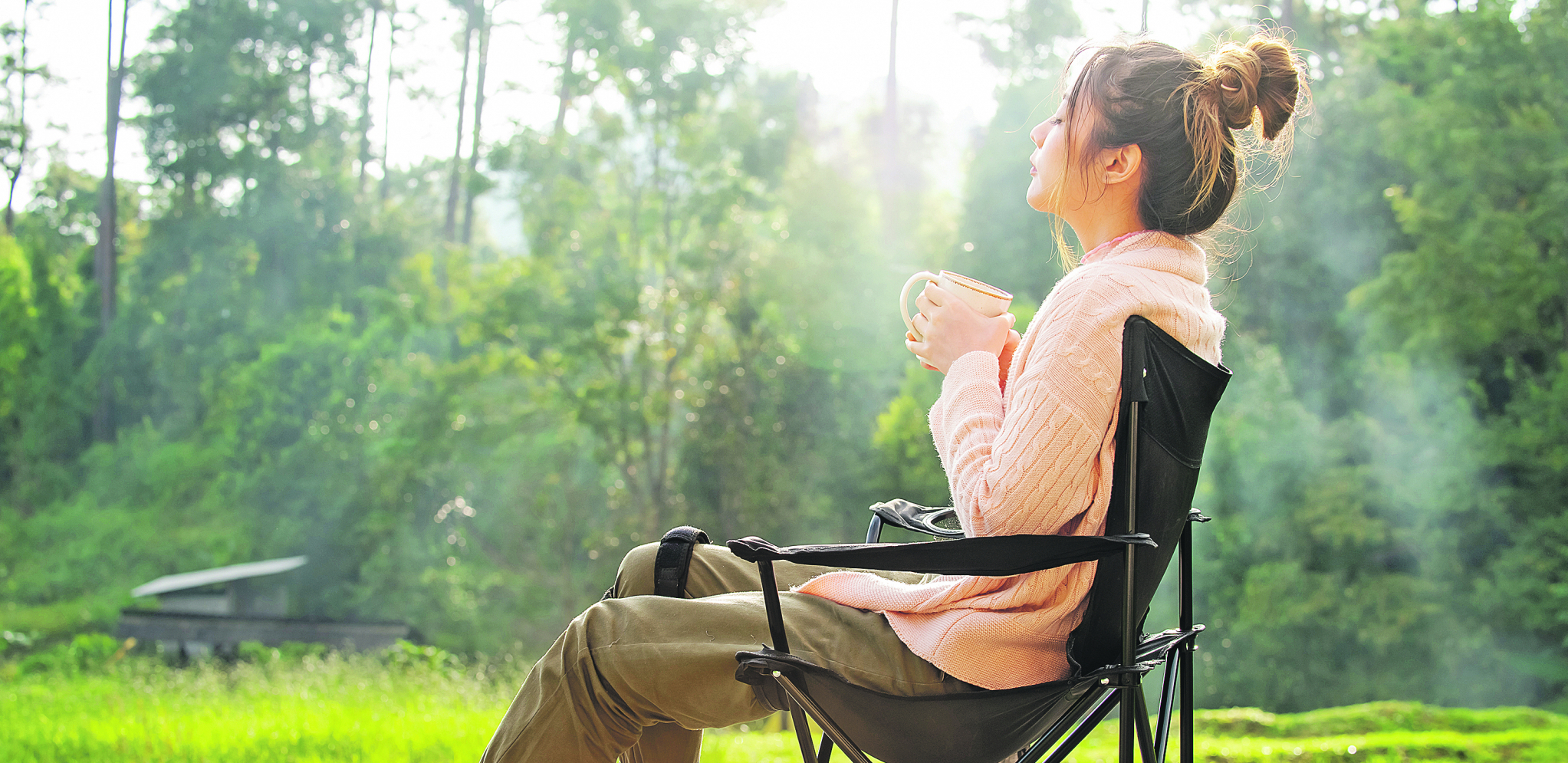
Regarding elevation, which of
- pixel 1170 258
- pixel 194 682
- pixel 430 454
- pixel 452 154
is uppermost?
pixel 452 154

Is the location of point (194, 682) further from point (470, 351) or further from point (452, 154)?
point (452, 154)

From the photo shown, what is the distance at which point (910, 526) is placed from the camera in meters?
1.39

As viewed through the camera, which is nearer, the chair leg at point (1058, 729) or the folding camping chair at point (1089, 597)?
the folding camping chair at point (1089, 597)

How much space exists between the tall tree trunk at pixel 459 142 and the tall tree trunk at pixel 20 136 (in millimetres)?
4557

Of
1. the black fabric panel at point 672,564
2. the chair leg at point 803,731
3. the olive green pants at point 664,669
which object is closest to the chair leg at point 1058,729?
the olive green pants at point 664,669

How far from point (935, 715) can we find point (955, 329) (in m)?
0.41

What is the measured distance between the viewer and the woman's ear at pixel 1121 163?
107 cm

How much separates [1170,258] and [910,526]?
0.51 meters

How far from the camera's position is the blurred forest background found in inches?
304

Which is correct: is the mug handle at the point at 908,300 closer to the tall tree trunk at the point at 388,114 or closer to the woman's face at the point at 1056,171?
the woman's face at the point at 1056,171

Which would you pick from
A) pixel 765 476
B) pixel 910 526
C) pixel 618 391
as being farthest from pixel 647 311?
pixel 910 526

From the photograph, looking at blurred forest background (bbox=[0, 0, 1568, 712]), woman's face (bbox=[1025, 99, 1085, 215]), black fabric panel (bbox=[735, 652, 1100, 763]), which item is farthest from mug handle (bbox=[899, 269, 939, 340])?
blurred forest background (bbox=[0, 0, 1568, 712])

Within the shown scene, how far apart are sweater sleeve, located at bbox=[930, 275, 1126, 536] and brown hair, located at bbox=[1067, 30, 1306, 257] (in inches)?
6.3

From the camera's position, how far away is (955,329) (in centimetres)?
115
